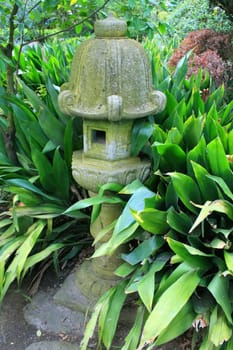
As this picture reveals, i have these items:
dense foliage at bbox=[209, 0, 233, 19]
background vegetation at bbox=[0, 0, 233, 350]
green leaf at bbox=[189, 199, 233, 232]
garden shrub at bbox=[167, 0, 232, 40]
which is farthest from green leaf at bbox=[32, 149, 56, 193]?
dense foliage at bbox=[209, 0, 233, 19]

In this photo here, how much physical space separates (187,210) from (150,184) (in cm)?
26

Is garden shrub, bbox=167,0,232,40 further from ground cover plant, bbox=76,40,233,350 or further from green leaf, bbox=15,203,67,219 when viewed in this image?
green leaf, bbox=15,203,67,219

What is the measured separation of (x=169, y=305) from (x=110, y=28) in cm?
133

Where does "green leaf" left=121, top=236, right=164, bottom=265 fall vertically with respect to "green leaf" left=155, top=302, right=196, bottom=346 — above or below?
above

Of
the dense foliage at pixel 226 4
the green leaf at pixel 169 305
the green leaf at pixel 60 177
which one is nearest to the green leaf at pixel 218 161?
the green leaf at pixel 169 305

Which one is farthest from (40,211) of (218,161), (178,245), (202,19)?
(202,19)

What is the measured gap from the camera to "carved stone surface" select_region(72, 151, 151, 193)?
7.22ft

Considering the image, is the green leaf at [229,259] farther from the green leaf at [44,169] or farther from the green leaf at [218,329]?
the green leaf at [44,169]

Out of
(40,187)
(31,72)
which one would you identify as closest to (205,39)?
(31,72)

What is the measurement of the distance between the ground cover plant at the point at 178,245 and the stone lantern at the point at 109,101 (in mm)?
130

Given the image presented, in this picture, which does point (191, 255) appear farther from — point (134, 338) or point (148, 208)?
point (134, 338)

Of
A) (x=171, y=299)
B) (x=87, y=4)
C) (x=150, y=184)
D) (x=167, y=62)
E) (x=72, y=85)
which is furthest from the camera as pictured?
(x=167, y=62)

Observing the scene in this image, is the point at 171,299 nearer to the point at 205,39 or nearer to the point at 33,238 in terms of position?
the point at 33,238

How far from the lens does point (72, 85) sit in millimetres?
2217
